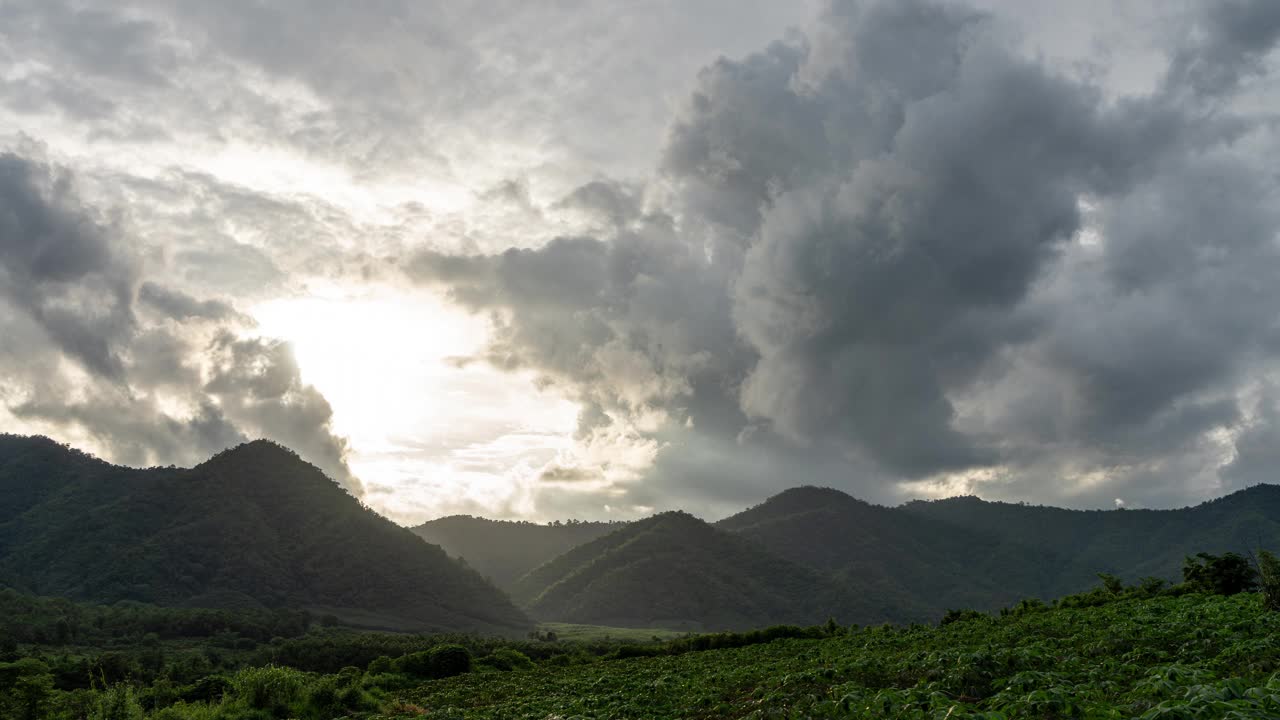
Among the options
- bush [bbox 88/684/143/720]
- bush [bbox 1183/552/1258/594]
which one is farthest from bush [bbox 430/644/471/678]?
bush [bbox 1183/552/1258/594]

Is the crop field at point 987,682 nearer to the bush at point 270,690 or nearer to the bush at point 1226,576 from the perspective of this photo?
the bush at point 270,690

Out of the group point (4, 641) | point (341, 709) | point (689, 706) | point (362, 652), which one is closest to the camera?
point (689, 706)

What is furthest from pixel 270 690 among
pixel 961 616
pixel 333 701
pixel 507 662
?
pixel 961 616

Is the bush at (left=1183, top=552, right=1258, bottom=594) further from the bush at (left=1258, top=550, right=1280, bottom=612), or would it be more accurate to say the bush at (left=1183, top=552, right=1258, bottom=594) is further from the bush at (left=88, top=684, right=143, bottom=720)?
the bush at (left=88, top=684, right=143, bottom=720)

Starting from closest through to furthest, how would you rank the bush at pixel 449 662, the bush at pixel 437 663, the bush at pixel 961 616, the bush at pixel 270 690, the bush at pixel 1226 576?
the bush at pixel 270 690, the bush at pixel 437 663, the bush at pixel 449 662, the bush at pixel 961 616, the bush at pixel 1226 576

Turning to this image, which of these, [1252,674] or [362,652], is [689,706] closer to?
[1252,674]

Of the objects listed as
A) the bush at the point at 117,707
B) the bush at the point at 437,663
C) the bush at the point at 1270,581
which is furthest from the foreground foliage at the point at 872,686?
the bush at the point at 1270,581

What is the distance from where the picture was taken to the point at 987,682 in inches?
928

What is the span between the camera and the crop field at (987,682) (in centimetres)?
1667

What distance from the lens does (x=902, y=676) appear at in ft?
98.2

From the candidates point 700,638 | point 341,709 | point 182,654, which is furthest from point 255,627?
point 341,709

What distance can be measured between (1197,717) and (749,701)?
19.3 meters

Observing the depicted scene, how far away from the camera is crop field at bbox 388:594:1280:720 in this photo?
16.7 metres

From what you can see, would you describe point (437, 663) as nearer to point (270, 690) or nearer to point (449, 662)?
point (449, 662)
